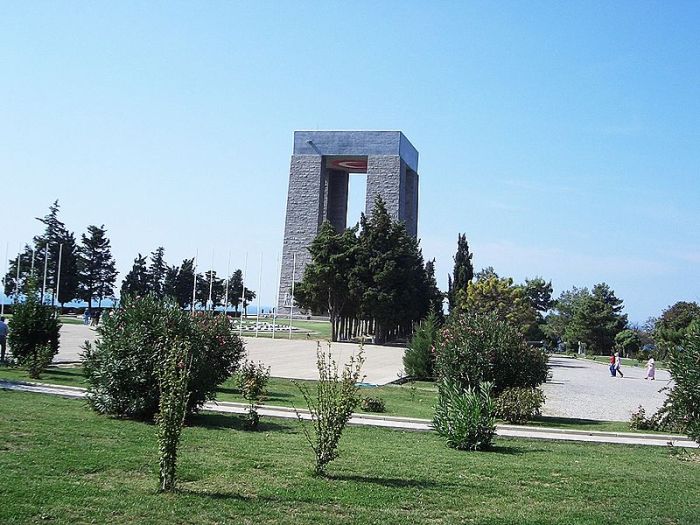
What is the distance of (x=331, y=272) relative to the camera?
53781 mm

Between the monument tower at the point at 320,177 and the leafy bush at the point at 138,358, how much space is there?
6673 centimetres

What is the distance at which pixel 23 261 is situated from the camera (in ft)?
237

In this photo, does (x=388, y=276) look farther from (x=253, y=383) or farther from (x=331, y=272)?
(x=253, y=383)

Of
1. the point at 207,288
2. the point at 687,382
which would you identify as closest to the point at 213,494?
the point at 687,382

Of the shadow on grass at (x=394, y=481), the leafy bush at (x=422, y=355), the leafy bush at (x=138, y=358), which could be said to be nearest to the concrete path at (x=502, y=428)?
the leafy bush at (x=138, y=358)

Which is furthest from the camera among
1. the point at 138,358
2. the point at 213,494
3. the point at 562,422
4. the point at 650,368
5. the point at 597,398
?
the point at 650,368

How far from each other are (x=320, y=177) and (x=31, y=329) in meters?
62.5

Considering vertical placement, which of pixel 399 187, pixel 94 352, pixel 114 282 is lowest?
pixel 94 352

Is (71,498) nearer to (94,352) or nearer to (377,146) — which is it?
(94,352)

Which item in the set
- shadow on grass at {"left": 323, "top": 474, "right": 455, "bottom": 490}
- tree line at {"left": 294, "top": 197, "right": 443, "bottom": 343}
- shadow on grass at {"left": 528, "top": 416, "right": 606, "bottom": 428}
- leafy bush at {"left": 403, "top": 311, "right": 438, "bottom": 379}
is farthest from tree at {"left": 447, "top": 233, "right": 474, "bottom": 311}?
shadow on grass at {"left": 323, "top": 474, "right": 455, "bottom": 490}

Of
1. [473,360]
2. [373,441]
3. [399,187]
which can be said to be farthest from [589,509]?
[399,187]

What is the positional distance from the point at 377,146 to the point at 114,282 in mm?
32872

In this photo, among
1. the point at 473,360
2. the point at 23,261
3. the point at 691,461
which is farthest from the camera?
the point at 23,261

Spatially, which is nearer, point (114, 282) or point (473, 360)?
point (473, 360)
